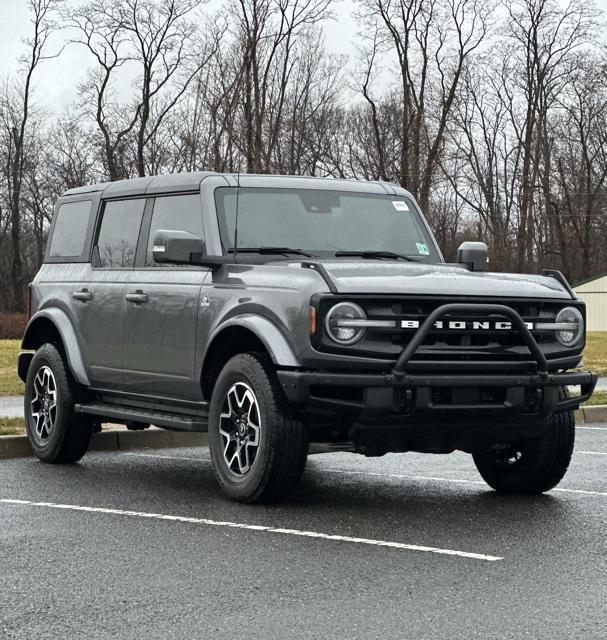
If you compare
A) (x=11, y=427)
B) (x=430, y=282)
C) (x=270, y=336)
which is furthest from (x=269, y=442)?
(x=11, y=427)

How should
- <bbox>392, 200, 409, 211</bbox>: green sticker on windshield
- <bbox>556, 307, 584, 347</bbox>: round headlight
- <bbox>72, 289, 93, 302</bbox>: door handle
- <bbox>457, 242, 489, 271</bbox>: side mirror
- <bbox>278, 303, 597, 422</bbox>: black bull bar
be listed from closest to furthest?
<bbox>278, 303, 597, 422</bbox>: black bull bar, <bbox>556, 307, 584, 347</bbox>: round headlight, <bbox>457, 242, 489, 271</bbox>: side mirror, <bbox>392, 200, 409, 211</bbox>: green sticker on windshield, <bbox>72, 289, 93, 302</bbox>: door handle

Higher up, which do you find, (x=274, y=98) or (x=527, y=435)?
(x=274, y=98)

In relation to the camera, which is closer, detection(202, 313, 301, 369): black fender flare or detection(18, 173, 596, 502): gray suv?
detection(18, 173, 596, 502): gray suv

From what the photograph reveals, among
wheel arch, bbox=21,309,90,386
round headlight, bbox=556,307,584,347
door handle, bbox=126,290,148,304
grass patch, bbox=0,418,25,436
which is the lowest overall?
grass patch, bbox=0,418,25,436

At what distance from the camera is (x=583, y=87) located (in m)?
55.2

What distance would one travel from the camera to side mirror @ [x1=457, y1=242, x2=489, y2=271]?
952 centimetres

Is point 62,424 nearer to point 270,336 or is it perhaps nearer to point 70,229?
point 70,229

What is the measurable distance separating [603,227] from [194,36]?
74.7 ft

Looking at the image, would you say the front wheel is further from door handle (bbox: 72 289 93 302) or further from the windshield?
door handle (bbox: 72 289 93 302)

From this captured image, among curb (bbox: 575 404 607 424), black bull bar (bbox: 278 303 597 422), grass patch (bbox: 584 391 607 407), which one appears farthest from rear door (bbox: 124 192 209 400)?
grass patch (bbox: 584 391 607 407)

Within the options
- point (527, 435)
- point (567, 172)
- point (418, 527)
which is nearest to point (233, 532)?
point (418, 527)

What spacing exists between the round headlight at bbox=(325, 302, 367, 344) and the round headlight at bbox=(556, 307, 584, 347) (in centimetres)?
143

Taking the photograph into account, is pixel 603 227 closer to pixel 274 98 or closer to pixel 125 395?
pixel 274 98

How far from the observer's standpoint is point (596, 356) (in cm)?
3030
